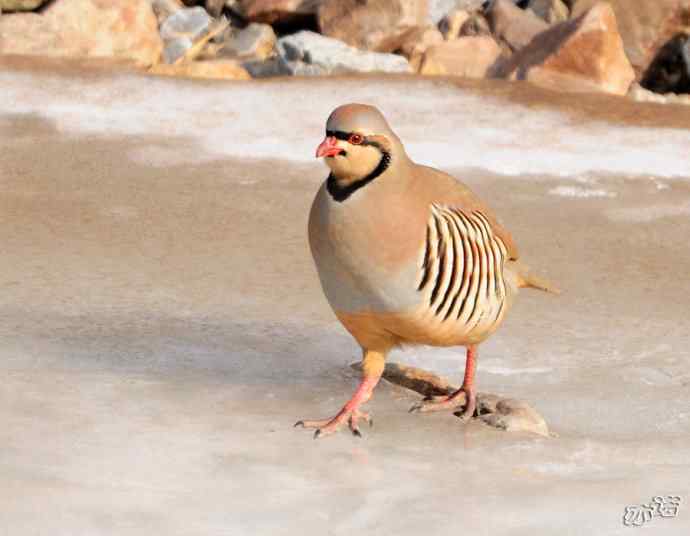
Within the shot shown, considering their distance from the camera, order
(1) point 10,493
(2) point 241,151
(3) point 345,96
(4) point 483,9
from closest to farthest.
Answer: (1) point 10,493 → (2) point 241,151 → (3) point 345,96 → (4) point 483,9

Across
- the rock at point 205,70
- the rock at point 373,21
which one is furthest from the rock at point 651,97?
the rock at point 205,70

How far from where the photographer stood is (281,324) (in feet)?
20.1

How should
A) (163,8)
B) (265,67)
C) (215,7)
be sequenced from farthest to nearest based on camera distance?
(215,7) < (163,8) < (265,67)

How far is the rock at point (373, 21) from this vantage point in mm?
10273

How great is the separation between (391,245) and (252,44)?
6.13 metres

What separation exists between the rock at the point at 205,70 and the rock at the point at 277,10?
82cm

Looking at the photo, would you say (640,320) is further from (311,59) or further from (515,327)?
(311,59)

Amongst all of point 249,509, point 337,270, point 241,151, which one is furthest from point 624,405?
point 241,151

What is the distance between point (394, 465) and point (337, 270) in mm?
566

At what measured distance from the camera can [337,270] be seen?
4.67m

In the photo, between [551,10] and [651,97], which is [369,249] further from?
[551,10]

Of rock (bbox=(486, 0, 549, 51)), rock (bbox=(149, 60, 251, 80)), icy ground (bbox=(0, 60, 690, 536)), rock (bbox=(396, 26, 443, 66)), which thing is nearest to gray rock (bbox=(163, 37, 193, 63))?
rock (bbox=(149, 60, 251, 80))

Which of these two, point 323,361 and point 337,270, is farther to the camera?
point 323,361

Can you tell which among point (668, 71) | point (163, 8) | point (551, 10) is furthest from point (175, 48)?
point (668, 71)
